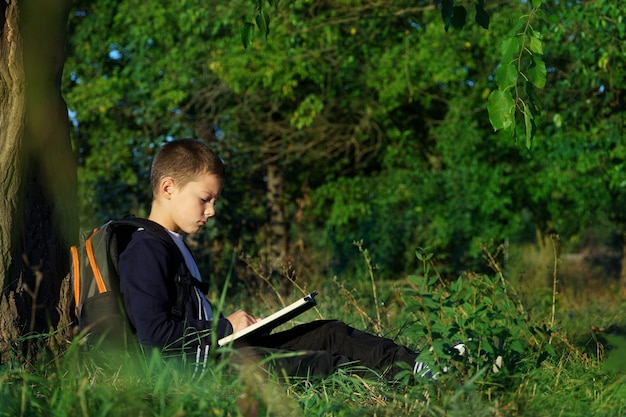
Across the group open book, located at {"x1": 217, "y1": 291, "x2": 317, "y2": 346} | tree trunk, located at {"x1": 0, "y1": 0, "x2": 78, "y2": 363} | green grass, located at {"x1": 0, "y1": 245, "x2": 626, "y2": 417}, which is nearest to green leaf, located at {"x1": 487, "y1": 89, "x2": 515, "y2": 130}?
green grass, located at {"x1": 0, "y1": 245, "x2": 626, "y2": 417}

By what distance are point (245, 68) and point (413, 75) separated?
2.43 meters

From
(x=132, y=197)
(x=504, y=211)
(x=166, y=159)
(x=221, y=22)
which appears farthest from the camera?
(x=504, y=211)

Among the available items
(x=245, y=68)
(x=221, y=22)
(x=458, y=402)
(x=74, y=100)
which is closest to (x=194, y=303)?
(x=458, y=402)

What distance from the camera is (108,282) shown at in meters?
3.78

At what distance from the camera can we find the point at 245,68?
13211 millimetres

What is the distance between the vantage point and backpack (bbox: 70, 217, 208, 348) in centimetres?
372

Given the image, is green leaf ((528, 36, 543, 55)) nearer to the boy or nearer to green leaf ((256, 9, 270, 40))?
green leaf ((256, 9, 270, 40))

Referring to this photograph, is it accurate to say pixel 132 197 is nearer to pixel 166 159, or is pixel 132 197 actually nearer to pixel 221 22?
pixel 221 22

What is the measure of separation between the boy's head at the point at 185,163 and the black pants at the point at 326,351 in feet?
2.41

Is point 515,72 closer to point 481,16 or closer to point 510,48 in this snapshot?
point 510,48

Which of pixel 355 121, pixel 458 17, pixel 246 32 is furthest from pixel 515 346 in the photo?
pixel 355 121

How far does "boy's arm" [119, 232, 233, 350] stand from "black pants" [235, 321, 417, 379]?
0.18 meters

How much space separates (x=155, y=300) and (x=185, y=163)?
68 cm

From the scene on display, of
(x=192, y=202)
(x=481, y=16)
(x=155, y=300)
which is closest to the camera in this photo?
(x=155, y=300)
